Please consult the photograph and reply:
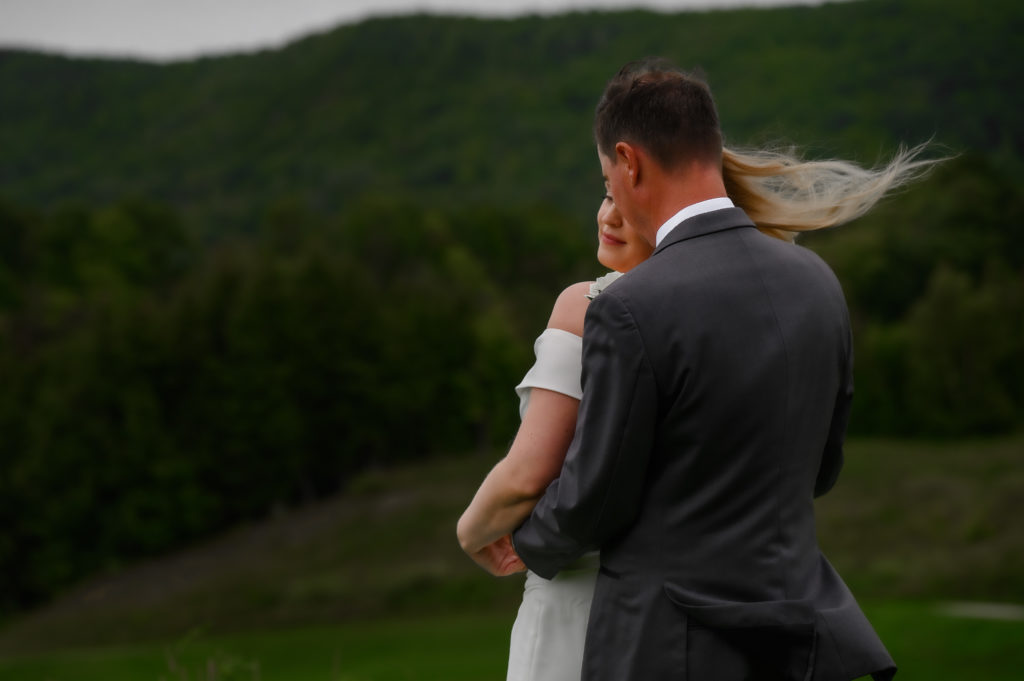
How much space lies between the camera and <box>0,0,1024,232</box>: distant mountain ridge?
96.7 meters

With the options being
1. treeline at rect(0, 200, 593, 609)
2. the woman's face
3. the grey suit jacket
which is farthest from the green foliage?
the grey suit jacket

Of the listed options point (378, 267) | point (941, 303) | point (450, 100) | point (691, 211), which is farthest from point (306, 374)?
point (450, 100)

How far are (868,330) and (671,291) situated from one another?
57.6 meters

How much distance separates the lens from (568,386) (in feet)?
6.67

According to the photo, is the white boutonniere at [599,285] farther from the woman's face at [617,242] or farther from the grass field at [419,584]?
the grass field at [419,584]

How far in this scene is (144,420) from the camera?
151ft

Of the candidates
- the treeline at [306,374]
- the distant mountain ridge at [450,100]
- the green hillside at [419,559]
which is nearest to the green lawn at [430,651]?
the green hillside at [419,559]

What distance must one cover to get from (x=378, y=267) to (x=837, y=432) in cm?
7264

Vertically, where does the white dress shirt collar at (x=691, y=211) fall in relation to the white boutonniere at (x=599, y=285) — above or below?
above

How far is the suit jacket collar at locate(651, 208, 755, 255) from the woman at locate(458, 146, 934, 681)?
7.4 inches

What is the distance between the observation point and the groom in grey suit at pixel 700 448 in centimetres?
185

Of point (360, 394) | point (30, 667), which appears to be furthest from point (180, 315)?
point (30, 667)

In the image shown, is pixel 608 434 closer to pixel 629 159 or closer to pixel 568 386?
pixel 568 386

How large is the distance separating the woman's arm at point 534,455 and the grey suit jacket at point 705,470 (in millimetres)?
87
